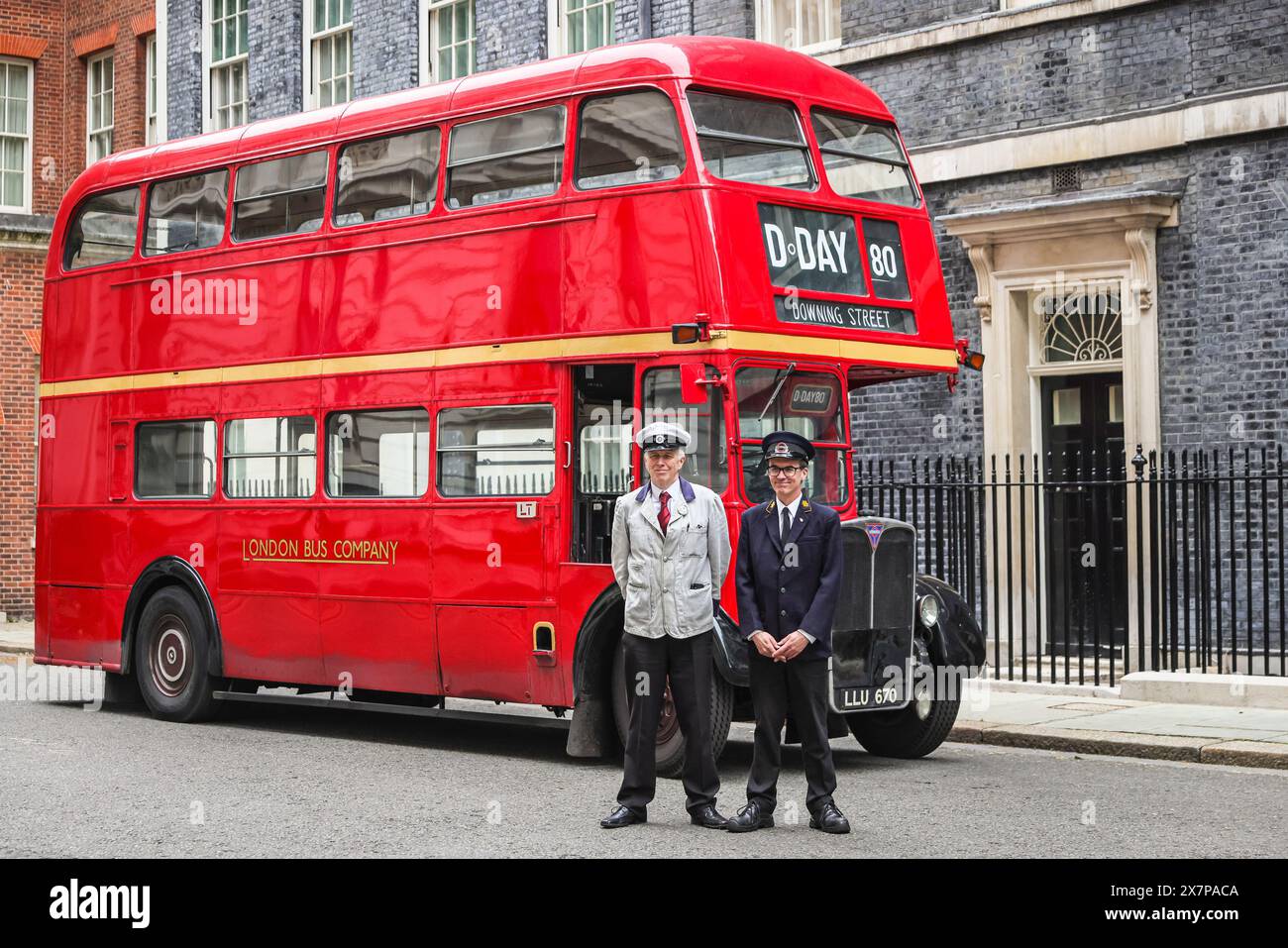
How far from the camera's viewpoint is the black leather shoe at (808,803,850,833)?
27.0 ft

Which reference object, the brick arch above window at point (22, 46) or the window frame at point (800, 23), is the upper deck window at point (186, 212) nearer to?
the window frame at point (800, 23)

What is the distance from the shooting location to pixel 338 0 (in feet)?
77.9

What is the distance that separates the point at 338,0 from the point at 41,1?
6617 millimetres

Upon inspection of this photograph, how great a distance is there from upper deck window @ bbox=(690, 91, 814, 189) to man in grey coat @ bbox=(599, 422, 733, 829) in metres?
2.47

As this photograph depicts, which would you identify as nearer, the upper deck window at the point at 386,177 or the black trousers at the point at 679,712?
the black trousers at the point at 679,712

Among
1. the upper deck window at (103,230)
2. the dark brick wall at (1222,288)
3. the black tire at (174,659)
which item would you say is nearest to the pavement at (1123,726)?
the dark brick wall at (1222,288)

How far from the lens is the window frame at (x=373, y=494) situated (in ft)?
38.3

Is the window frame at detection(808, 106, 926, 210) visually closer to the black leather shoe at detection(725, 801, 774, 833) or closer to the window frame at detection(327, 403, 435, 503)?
the window frame at detection(327, 403, 435, 503)

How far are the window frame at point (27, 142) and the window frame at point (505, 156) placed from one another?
A: 17.5 m

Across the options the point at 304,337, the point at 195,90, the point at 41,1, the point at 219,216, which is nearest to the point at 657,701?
the point at 304,337

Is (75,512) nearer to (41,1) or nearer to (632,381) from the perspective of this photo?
(632,381)

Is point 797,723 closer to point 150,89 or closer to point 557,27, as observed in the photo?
point 557,27

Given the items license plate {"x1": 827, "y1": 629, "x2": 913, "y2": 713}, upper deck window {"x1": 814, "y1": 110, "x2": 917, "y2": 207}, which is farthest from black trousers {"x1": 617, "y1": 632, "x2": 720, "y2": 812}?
upper deck window {"x1": 814, "y1": 110, "x2": 917, "y2": 207}

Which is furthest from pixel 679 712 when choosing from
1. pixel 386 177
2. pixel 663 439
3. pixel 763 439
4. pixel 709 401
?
pixel 386 177
